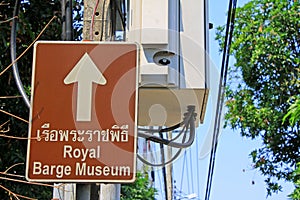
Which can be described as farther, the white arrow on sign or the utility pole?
the utility pole

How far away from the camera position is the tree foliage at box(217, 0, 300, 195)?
8.22 m

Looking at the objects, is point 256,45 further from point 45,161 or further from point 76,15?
point 45,161

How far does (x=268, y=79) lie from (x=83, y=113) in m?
7.55

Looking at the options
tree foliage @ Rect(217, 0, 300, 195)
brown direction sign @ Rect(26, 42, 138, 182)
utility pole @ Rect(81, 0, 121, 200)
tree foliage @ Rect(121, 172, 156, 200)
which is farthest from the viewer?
tree foliage @ Rect(121, 172, 156, 200)

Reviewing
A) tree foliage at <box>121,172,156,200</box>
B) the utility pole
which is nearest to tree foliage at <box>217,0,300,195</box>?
tree foliage at <box>121,172,156,200</box>

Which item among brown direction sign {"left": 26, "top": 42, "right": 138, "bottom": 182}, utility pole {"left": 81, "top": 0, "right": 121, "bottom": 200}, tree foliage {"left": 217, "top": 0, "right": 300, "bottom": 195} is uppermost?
tree foliage {"left": 217, "top": 0, "right": 300, "bottom": 195}

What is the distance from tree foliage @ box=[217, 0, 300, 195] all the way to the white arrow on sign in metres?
7.03

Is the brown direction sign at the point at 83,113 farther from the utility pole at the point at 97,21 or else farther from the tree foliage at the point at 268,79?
the tree foliage at the point at 268,79

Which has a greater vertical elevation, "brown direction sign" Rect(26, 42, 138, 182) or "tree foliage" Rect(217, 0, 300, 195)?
"tree foliage" Rect(217, 0, 300, 195)

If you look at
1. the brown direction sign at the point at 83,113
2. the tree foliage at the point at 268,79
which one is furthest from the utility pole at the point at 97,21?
the tree foliage at the point at 268,79

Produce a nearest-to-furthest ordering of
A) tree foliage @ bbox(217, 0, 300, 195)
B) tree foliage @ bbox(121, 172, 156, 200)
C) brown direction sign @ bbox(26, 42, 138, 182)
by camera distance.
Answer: brown direction sign @ bbox(26, 42, 138, 182)
tree foliage @ bbox(217, 0, 300, 195)
tree foliage @ bbox(121, 172, 156, 200)

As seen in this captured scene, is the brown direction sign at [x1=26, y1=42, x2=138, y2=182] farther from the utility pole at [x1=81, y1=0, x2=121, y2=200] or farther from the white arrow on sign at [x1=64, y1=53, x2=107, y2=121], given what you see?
the utility pole at [x1=81, y1=0, x2=121, y2=200]

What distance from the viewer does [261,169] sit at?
8.62m

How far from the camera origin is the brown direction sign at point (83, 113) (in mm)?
1324
